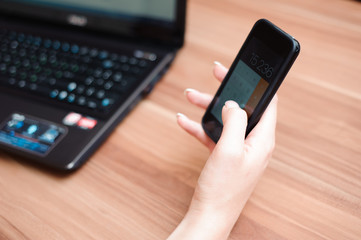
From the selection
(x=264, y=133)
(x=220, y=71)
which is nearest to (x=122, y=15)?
(x=220, y=71)

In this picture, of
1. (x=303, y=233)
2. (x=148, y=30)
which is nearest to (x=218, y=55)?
(x=148, y=30)

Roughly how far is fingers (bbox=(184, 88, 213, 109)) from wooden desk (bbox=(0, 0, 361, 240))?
0.09 ft

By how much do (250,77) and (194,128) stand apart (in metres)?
0.10

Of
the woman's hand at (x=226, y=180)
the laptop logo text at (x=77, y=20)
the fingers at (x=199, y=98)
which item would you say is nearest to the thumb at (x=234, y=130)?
the woman's hand at (x=226, y=180)

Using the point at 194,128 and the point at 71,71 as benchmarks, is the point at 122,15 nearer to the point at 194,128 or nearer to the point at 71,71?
the point at 71,71

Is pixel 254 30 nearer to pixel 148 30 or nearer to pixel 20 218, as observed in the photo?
pixel 148 30

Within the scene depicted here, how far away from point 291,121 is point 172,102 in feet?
0.60

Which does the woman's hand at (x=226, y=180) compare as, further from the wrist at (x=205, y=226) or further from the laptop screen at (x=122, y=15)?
the laptop screen at (x=122, y=15)

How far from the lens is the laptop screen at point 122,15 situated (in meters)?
0.58

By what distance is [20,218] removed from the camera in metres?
0.41

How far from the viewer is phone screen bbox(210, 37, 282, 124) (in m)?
0.39

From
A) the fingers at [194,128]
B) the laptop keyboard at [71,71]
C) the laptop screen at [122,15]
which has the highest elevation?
the laptop screen at [122,15]

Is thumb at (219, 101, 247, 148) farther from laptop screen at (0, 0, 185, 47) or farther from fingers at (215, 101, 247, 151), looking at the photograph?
laptop screen at (0, 0, 185, 47)

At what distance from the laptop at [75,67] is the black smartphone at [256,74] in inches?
5.4
